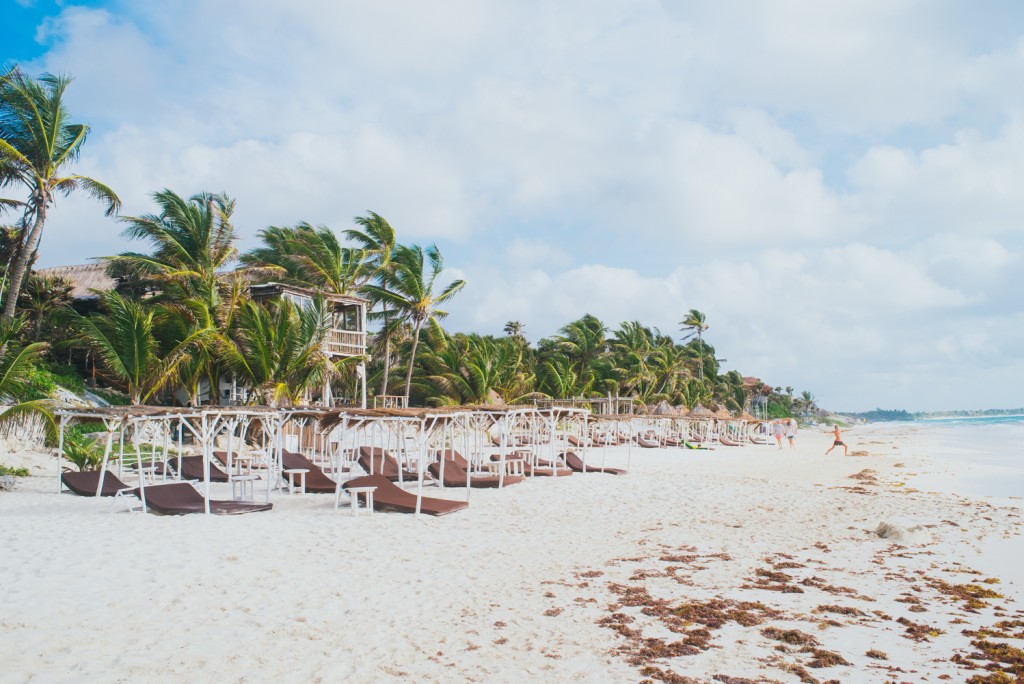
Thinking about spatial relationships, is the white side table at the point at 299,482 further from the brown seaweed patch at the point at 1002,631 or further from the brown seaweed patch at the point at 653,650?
the brown seaweed patch at the point at 1002,631

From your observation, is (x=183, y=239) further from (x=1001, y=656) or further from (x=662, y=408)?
(x=662, y=408)

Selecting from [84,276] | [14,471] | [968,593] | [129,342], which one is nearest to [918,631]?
[968,593]

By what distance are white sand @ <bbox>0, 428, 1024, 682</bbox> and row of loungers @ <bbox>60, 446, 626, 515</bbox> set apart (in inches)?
9.6

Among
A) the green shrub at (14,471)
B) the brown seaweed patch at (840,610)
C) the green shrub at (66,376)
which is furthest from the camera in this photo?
the green shrub at (66,376)

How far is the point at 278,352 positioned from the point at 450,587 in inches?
543

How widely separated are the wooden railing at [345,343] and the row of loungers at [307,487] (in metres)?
8.97

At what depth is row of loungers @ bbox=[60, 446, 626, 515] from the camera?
9.77m

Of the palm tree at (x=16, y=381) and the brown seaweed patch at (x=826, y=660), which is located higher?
the palm tree at (x=16, y=381)

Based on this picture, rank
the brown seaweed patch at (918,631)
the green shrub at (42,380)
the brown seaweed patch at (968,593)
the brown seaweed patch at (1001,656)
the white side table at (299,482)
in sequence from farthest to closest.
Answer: the green shrub at (42,380), the white side table at (299,482), the brown seaweed patch at (968,593), the brown seaweed patch at (918,631), the brown seaweed patch at (1001,656)

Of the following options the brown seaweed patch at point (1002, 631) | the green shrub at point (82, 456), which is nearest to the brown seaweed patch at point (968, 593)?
the brown seaweed patch at point (1002, 631)

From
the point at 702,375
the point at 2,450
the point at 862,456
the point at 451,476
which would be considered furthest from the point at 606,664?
the point at 702,375

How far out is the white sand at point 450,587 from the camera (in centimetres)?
454

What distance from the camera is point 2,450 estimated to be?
14641 millimetres

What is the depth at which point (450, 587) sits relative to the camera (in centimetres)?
650
